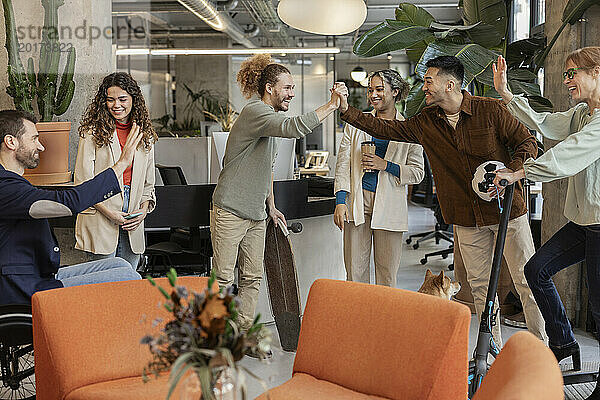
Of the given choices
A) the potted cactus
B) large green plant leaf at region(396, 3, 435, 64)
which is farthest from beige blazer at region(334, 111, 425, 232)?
the potted cactus

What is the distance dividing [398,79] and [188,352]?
112 inches

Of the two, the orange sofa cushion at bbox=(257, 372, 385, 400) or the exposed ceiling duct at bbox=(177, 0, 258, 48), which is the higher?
the exposed ceiling duct at bbox=(177, 0, 258, 48)

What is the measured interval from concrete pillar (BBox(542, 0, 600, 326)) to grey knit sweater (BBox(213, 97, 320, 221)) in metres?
2.11

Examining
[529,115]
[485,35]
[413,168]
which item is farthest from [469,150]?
[485,35]

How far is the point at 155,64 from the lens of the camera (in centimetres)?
1480

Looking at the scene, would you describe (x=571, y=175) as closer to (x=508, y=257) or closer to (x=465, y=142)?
(x=465, y=142)

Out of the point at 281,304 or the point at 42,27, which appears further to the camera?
the point at 42,27

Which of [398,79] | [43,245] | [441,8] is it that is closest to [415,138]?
[398,79]

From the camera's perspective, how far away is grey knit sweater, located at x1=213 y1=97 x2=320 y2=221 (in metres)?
3.58

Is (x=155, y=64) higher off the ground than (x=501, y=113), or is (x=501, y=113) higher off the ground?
(x=155, y=64)

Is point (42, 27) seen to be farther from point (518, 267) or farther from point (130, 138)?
point (518, 267)

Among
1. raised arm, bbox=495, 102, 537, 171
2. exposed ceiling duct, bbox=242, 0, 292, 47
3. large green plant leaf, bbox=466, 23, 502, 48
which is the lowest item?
raised arm, bbox=495, 102, 537, 171

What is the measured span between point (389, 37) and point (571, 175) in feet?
5.99

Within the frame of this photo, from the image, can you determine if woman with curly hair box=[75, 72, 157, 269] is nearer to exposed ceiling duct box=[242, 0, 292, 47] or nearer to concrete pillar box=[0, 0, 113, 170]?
concrete pillar box=[0, 0, 113, 170]
